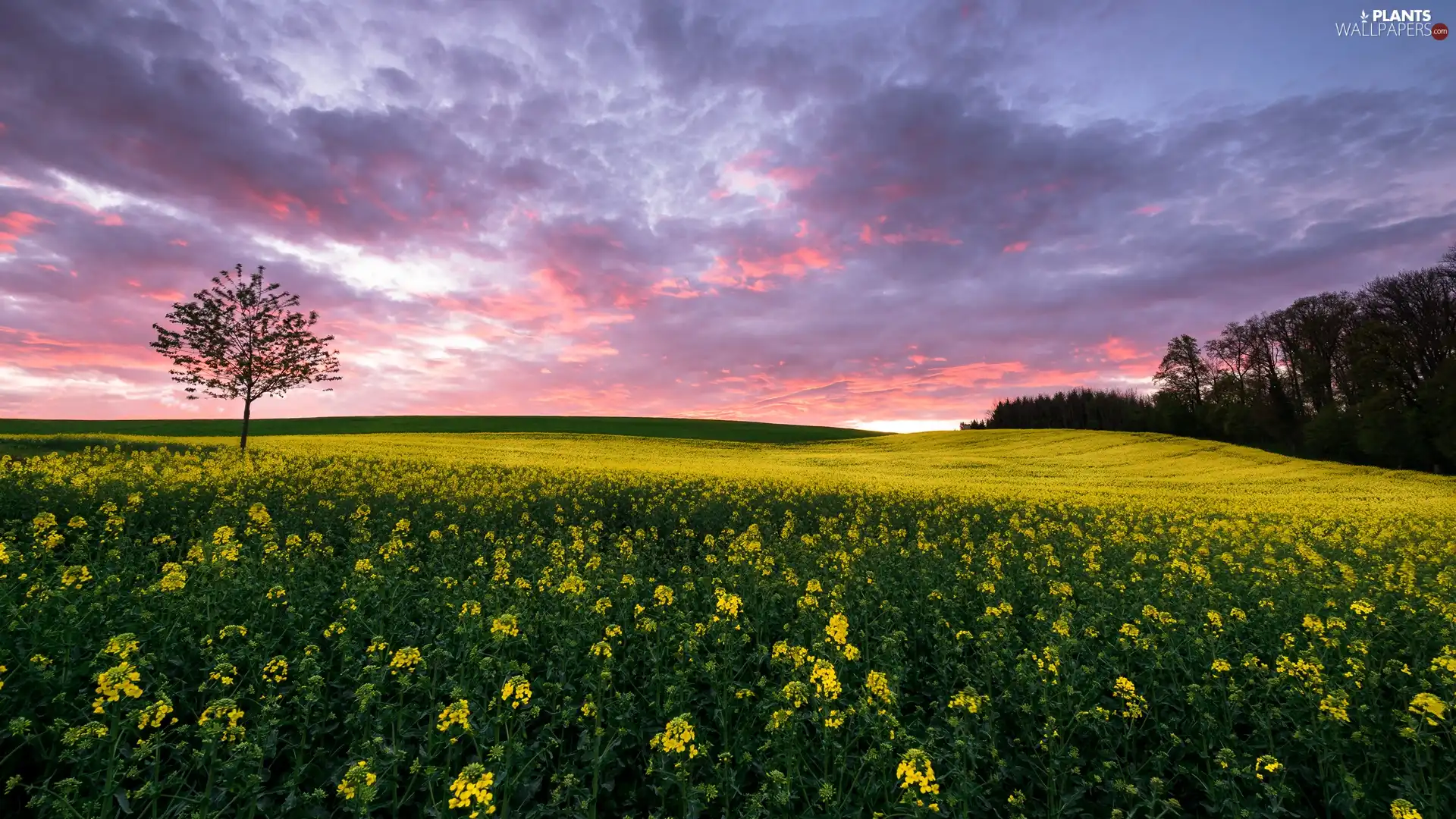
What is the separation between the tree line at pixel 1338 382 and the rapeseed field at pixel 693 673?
1623 inches

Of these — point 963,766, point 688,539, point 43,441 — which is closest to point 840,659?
point 963,766

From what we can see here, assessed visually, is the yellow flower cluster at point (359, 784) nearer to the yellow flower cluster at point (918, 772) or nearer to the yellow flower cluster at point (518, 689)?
the yellow flower cluster at point (518, 689)

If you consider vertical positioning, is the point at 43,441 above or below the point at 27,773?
above

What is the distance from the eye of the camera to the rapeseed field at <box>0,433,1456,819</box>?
13.3 feet

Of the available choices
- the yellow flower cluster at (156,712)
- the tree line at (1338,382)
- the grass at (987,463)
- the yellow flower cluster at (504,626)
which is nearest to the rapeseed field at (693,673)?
the yellow flower cluster at (156,712)

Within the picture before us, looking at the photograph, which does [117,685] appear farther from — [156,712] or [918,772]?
[918,772]

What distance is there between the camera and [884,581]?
331 inches

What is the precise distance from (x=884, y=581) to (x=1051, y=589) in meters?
2.17

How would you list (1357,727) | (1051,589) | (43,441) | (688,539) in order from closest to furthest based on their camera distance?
(1357,727), (1051,589), (688,539), (43,441)

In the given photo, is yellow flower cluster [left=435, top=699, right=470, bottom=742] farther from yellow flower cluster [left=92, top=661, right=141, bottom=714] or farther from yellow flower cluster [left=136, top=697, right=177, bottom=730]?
yellow flower cluster [left=92, top=661, right=141, bottom=714]

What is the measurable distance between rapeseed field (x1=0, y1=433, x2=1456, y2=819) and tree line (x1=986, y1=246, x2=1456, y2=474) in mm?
41225

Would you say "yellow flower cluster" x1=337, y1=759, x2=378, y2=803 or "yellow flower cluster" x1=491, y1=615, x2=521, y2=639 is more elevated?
"yellow flower cluster" x1=491, y1=615, x2=521, y2=639

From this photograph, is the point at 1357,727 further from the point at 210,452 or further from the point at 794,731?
the point at 210,452

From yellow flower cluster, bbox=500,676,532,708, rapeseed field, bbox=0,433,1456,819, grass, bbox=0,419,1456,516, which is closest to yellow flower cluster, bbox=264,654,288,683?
rapeseed field, bbox=0,433,1456,819
